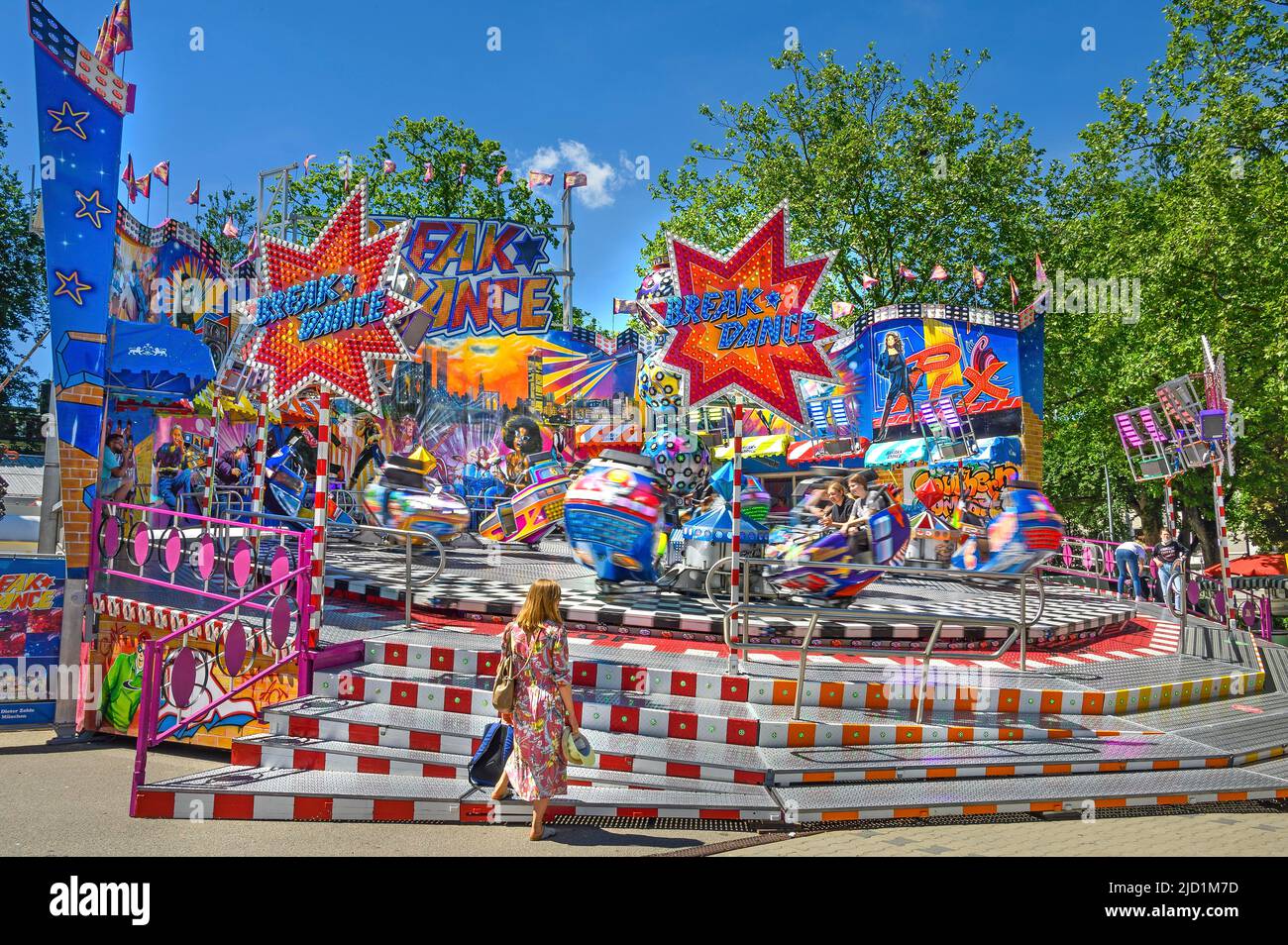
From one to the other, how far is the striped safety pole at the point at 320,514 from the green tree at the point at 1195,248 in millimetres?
18811

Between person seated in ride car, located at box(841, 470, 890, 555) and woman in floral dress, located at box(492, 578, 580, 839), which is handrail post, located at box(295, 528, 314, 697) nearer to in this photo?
woman in floral dress, located at box(492, 578, 580, 839)

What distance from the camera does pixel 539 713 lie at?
16.7ft

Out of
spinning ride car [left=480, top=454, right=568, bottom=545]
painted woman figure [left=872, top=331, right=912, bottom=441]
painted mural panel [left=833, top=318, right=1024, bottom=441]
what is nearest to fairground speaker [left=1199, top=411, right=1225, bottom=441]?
painted mural panel [left=833, top=318, right=1024, bottom=441]

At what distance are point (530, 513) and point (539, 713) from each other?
12.8 meters

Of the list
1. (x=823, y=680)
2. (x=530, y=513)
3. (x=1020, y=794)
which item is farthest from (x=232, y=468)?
(x=1020, y=794)

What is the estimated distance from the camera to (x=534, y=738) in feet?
16.6

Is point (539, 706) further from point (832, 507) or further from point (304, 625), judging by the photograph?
point (832, 507)

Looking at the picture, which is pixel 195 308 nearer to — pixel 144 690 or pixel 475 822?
pixel 144 690

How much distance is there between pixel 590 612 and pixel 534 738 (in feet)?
14.2

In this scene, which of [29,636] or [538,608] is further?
[29,636]

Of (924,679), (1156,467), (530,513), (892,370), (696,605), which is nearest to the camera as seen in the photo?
(924,679)

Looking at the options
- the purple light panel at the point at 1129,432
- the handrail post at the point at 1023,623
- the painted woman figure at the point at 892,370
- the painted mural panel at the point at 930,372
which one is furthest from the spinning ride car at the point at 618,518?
the painted woman figure at the point at 892,370

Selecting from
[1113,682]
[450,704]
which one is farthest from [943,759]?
[450,704]
